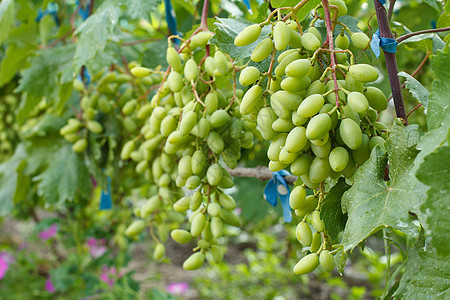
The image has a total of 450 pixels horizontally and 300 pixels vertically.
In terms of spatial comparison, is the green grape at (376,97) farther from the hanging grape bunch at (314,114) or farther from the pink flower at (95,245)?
the pink flower at (95,245)

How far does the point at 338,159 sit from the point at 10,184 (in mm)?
1006

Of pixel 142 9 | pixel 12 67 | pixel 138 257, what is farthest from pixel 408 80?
pixel 138 257

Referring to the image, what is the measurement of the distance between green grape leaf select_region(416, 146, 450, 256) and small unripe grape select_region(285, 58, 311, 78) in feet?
0.47

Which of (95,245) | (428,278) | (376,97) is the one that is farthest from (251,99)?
(95,245)

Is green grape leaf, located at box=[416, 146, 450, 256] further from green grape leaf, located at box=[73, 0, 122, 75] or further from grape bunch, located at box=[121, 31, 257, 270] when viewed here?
green grape leaf, located at box=[73, 0, 122, 75]

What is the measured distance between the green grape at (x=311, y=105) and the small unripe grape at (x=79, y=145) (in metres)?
0.67

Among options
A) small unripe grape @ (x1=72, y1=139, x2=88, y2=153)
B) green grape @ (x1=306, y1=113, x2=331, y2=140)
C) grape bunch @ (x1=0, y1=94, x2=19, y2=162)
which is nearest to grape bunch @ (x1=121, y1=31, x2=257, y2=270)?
green grape @ (x1=306, y1=113, x2=331, y2=140)

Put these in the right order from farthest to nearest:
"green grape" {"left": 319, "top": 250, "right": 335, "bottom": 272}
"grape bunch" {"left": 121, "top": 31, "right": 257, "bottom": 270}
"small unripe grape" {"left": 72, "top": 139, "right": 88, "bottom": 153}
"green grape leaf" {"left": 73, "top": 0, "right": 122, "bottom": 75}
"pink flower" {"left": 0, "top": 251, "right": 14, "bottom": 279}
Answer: "pink flower" {"left": 0, "top": 251, "right": 14, "bottom": 279}
"small unripe grape" {"left": 72, "top": 139, "right": 88, "bottom": 153}
"green grape leaf" {"left": 73, "top": 0, "right": 122, "bottom": 75}
"grape bunch" {"left": 121, "top": 31, "right": 257, "bottom": 270}
"green grape" {"left": 319, "top": 250, "right": 335, "bottom": 272}

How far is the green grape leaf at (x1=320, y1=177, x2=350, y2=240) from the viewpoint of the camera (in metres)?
0.42

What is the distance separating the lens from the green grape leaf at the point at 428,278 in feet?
1.28

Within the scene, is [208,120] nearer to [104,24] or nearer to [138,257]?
[104,24]

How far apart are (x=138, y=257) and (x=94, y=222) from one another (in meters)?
1.39

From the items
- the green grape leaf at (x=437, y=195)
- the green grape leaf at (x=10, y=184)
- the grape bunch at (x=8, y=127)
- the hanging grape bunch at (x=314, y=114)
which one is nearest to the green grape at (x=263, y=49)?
the hanging grape bunch at (x=314, y=114)

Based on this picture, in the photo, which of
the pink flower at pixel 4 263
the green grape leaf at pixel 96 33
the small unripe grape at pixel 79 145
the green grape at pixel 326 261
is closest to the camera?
the green grape at pixel 326 261
